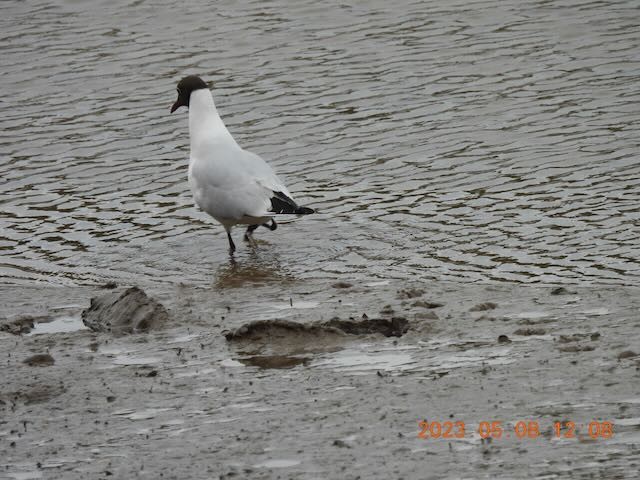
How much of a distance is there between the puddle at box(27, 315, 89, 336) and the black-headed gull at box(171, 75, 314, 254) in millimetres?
2143

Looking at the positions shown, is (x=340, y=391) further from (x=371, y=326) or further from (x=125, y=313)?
(x=125, y=313)

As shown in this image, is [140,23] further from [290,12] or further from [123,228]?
[123,228]

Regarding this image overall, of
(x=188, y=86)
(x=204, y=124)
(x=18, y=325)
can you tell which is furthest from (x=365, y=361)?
(x=188, y=86)

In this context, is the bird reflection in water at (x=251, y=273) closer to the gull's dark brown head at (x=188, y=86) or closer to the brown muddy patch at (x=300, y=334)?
the gull's dark brown head at (x=188, y=86)

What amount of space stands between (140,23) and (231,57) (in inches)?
92.7

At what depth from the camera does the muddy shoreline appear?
523 cm

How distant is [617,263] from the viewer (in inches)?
341

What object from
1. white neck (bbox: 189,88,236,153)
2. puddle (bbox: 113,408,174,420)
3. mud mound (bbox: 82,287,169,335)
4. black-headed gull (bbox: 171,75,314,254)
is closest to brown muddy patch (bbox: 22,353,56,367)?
mud mound (bbox: 82,287,169,335)

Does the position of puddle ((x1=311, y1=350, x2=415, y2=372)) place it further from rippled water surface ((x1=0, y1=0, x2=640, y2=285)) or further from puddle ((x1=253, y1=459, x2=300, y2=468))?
rippled water surface ((x1=0, y1=0, x2=640, y2=285))

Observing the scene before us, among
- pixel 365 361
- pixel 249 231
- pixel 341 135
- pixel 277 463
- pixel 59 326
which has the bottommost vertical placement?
pixel 249 231

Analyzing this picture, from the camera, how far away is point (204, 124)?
411 inches
